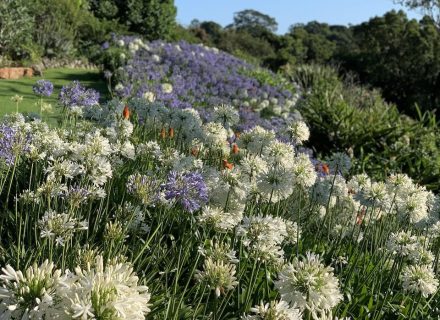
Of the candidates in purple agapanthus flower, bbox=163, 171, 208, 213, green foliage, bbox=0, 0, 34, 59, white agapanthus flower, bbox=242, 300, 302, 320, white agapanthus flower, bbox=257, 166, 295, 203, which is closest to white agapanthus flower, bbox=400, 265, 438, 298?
white agapanthus flower, bbox=257, 166, 295, 203

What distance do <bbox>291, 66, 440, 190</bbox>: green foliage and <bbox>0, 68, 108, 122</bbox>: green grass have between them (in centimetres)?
450

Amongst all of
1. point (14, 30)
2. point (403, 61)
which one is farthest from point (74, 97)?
point (403, 61)

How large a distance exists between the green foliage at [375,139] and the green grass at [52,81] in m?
4.50

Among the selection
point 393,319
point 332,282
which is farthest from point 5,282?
point 393,319

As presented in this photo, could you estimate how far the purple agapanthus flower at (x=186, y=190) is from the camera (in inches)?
99.9

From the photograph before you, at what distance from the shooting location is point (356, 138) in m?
10.1

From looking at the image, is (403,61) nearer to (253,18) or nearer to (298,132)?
(298,132)

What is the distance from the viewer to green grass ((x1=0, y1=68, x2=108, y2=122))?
850 cm

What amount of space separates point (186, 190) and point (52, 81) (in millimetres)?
11044

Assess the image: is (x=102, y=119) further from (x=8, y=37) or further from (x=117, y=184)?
(x=8, y=37)

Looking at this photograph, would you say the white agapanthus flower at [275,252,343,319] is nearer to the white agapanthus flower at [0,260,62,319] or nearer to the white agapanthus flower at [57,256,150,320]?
the white agapanthus flower at [57,256,150,320]

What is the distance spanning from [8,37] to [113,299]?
14.7 meters

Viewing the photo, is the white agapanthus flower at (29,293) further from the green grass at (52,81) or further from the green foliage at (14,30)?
the green foliage at (14,30)

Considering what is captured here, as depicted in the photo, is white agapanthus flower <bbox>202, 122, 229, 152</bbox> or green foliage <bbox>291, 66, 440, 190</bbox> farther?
green foliage <bbox>291, 66, 440, 190</bbox>
